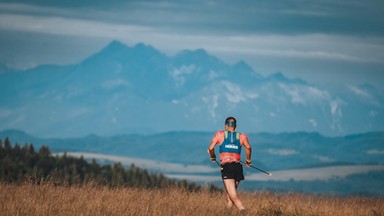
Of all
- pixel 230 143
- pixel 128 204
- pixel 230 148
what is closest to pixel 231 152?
pixel 230 148

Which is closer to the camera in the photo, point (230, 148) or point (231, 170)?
point (230, 148)

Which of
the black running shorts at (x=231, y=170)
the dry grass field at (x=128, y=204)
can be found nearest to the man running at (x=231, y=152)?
the black running shorts at (x=231, y=170)

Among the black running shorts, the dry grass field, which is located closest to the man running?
the black running shorts

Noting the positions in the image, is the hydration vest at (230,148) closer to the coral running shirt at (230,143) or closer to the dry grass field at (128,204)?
the coral running shirt at (230,143)

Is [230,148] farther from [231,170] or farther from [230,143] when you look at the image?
[231,170]

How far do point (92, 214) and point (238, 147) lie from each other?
3538mm

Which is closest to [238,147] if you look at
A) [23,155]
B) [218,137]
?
[218,137]

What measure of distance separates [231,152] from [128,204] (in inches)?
97.1

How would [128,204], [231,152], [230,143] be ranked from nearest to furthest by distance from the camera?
[230,143] → [231,152] → [128,204]

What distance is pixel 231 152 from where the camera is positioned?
20.4 metres

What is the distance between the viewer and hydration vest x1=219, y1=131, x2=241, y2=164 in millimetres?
20203

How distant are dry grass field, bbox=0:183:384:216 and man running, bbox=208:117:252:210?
0.58 m

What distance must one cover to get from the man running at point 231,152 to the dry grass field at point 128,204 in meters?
0.58

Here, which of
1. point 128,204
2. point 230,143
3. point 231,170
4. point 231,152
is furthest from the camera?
point 128,204
